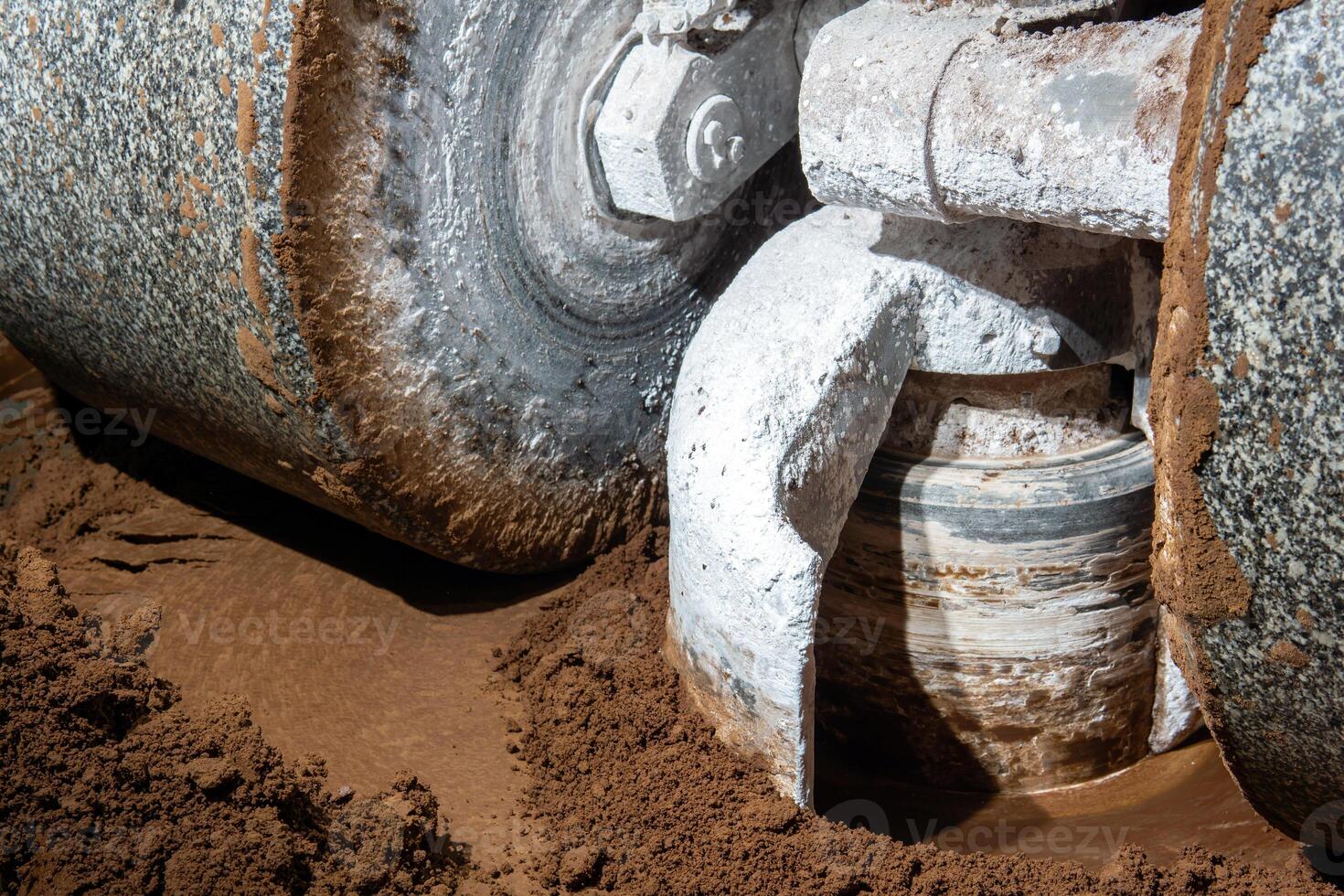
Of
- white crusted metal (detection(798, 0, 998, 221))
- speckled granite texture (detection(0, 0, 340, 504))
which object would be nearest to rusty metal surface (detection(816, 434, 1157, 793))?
white crusted metal (detection(798, 0, 998, 221))

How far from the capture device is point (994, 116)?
5.33 ft

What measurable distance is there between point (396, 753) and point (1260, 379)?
4.61ft

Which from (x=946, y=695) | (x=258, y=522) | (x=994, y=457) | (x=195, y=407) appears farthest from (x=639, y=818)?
(x=258, y=522)

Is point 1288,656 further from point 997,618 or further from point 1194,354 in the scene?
point 997,618

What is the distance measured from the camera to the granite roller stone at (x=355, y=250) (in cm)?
177

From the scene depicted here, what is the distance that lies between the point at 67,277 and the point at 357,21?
79cm

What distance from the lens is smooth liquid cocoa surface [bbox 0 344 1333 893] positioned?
1681mm

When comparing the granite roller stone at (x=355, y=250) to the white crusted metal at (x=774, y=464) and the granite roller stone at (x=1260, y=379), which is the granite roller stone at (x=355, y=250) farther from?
the granite roller stone at (x=1260, y=379)

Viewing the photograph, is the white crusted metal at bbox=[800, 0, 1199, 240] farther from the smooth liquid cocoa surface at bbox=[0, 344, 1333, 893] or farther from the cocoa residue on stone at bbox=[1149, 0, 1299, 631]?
the smooth liquid cocoa surface at bbox=[0, 344, 1333, 893]

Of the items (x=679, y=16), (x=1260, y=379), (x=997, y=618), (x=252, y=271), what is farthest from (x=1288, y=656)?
(x=252, y=271)

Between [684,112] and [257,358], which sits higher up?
[684,112]

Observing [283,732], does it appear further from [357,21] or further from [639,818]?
[357,21]

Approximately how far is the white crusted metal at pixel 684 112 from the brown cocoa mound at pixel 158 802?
40.6 inches

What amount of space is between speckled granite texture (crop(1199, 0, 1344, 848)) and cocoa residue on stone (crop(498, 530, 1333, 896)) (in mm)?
500
